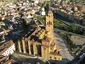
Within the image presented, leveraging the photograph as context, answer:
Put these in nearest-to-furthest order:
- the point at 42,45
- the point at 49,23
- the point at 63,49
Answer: the point at 42,45 < the point at 49,23 < the point at 63,49

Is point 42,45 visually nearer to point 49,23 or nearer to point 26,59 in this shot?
point 26,59

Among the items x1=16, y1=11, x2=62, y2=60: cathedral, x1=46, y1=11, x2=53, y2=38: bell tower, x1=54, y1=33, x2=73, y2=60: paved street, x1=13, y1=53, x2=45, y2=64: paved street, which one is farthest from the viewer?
x1=46, y1=11, x2=53, y2=38: bell tower

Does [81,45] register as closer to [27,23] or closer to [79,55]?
[79,55]

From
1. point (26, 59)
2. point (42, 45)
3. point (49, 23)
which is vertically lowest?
point (26, 59)

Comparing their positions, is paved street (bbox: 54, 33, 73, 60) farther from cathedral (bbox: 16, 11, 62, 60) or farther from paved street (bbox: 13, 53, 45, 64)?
paved street (bbox: 13, 53, 45, 64)

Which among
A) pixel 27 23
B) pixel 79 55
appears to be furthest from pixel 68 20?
pixel 79 55

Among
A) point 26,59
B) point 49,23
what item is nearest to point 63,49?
point 49,23

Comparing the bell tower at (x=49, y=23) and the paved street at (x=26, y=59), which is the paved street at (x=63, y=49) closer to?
the bell tower at (x=49, y=23)

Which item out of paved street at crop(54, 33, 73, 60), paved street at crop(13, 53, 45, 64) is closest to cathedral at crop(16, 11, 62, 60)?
paved street at crop(13, 53, 45, 64)

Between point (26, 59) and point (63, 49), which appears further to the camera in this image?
point (63, 49)
